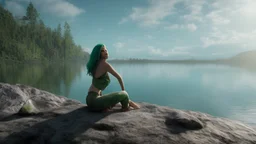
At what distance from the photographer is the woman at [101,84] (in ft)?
17.3

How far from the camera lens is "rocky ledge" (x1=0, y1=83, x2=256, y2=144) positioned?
427 centimetres

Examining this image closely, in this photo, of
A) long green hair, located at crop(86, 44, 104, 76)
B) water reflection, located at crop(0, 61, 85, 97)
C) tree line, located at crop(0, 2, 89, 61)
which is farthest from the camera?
tree line, located at crop(0, 2, 89, 61)

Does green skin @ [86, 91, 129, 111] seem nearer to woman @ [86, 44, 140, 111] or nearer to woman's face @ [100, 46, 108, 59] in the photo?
woman @ [86, 44, 140, 111]

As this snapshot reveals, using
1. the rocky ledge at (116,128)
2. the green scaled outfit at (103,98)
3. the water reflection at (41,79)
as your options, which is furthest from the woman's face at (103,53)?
the water reflection at (41,79)

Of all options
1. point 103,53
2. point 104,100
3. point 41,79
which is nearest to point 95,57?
point 103,53

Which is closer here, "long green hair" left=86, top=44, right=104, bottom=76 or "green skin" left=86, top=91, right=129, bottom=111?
"green skin" left=86, top=91, right=129, bottom=111

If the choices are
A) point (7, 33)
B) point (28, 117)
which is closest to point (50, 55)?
point (7, 33)

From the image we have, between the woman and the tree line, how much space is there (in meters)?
81.8

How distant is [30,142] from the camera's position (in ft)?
14.6

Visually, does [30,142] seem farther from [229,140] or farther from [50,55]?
[50,55]

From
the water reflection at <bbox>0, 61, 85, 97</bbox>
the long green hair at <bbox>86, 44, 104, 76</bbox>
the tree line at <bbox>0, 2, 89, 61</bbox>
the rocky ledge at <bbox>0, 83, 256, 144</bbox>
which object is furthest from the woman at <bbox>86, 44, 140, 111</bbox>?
the tree line at <bbox>0, 2, 89, 61</bbox>

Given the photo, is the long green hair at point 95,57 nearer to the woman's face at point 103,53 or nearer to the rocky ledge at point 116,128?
the woman's face at point 103,53

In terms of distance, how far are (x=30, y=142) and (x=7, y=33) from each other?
8972 cm

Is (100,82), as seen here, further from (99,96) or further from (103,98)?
(103,98)
